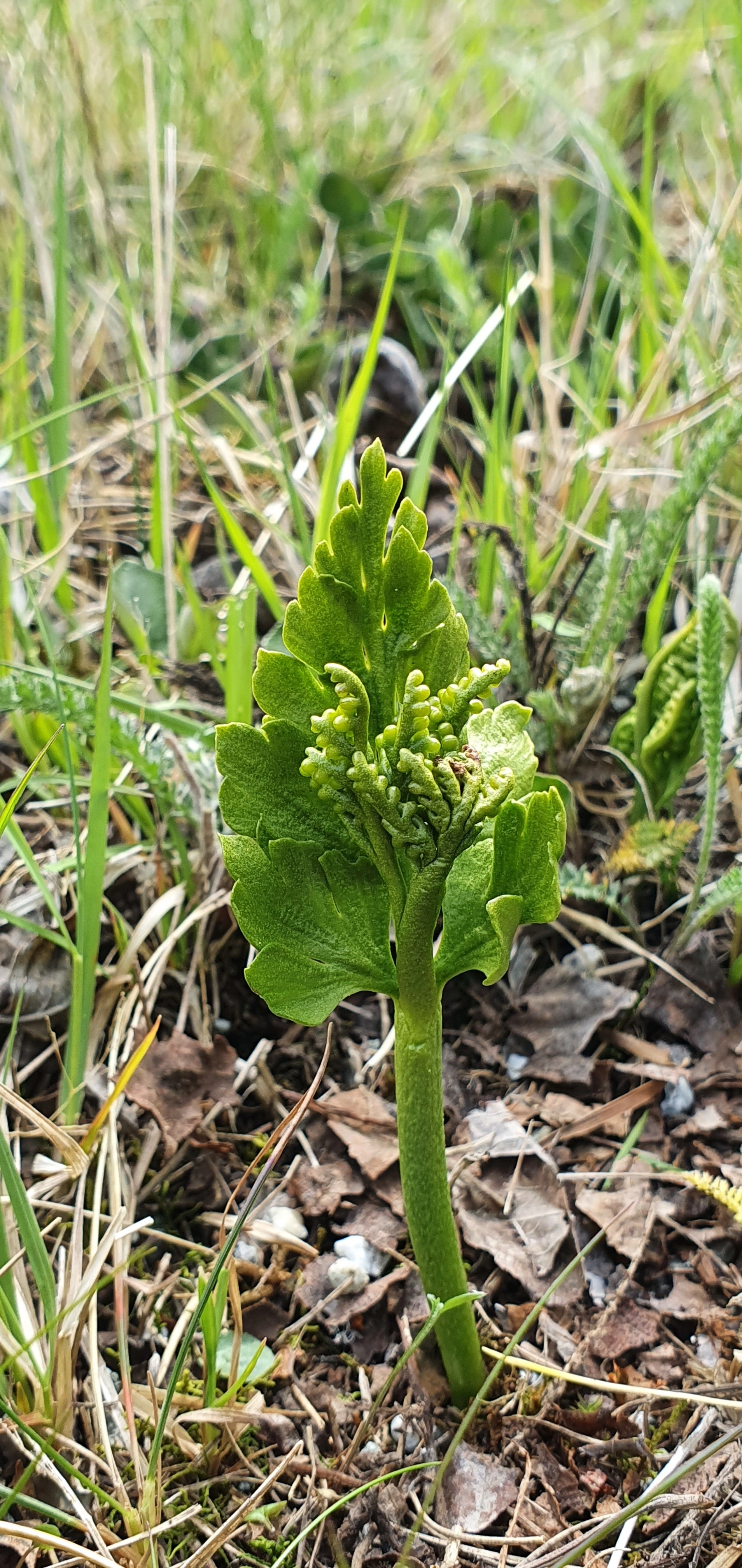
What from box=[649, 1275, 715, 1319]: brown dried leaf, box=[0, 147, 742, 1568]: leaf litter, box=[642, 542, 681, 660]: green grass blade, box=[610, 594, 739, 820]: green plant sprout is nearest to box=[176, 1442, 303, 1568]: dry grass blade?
box=[0, 147, 742, 1568]: leaf litter

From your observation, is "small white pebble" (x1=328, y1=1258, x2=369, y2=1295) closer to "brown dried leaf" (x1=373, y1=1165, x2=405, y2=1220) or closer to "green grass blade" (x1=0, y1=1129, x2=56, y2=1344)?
"brown dried leaf" (x1=373, y1=1165, x2=405, y2=1220)

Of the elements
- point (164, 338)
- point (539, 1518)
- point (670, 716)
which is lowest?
point (539, 1518)

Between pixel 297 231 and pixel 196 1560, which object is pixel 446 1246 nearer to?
pixel 196 1560

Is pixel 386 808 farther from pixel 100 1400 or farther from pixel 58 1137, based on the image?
pixel 100 1400

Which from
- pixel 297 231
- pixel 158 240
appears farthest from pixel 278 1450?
pixel 297 231

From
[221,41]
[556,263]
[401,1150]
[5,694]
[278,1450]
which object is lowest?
[278,1450]

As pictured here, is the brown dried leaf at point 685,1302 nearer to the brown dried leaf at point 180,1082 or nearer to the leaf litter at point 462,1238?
the leaf litter at point 462,1238

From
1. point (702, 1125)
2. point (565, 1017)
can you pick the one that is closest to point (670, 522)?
point (565, 1017)
